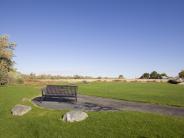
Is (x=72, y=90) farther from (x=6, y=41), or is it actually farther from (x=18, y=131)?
(x=6, y=41)

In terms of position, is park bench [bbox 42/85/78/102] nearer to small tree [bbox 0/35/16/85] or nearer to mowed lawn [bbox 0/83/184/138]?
mowed lawn [bbox 0/83/184/138]

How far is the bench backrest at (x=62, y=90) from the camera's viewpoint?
54.8 feet

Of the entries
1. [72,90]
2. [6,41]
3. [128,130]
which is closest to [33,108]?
[72,90]

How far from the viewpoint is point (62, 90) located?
17.0m

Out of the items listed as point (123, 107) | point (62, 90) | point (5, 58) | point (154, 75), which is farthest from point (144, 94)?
point (154, 75)

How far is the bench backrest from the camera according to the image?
16703 mm

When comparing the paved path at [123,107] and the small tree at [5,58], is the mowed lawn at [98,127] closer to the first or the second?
the paved path at [123,107]

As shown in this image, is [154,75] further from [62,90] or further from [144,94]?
[62,90]

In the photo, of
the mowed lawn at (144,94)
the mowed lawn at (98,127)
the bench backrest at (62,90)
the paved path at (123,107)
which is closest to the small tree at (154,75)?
the mowed lawn at (144,94)

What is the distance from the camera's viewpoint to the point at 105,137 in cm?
835

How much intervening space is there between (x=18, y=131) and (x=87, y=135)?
11.0 ft

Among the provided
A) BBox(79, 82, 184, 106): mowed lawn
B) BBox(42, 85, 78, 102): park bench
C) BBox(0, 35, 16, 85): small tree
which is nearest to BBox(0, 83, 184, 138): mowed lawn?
BBox(42, 85, 78, 102): park bench

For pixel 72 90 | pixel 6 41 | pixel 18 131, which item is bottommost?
pixel 18 131

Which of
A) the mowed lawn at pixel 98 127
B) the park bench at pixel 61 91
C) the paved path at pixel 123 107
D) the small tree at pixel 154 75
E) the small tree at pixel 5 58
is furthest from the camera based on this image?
the small tree at pixel 154 75
